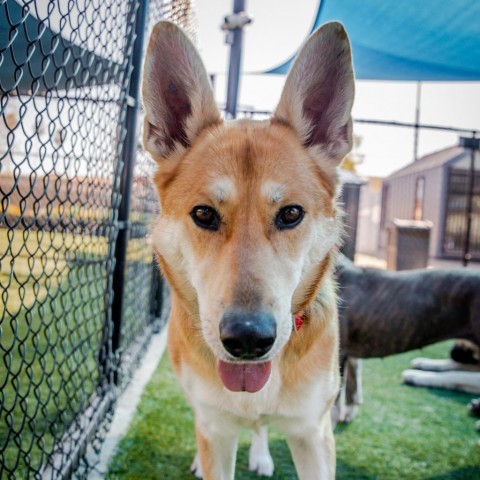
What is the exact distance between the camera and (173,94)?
1853 millimetres

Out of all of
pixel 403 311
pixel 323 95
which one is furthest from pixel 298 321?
pixel 403 311

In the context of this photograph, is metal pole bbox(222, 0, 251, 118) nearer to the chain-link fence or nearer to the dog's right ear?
the chain-link fence

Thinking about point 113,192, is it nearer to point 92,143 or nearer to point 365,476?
point 92,143

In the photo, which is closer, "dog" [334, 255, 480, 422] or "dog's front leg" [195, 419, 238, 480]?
"dog's front leg" [195, 419, 238, 480]

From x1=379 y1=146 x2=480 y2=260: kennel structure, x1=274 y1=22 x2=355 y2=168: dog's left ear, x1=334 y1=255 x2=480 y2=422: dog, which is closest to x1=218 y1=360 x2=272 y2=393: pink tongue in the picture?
x1=274 y1=22 x2=355 y2=168: dog's left ear

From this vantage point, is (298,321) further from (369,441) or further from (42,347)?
(42,347)

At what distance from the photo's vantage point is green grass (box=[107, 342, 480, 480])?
2.24m

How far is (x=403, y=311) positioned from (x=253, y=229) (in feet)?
5.25

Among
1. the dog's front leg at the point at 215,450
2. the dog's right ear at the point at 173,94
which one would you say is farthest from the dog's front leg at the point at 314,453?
the dog's right ear at the point at 173,94

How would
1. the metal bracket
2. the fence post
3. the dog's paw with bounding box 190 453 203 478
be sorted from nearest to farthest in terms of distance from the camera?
the dog's paw with bounding box 190 453 203 478 → the fence post → the metal bracket

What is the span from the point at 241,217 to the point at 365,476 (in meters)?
1.64

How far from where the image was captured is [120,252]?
2.58m

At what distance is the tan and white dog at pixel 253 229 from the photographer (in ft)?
4.75

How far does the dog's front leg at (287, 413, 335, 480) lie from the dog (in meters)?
1.02
